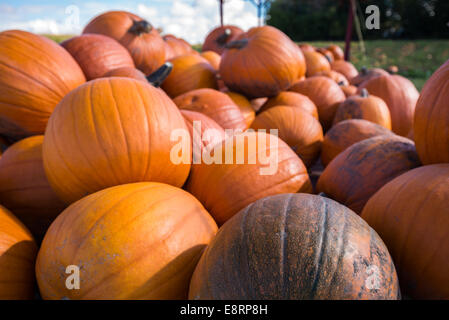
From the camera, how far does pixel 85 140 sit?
5.07 feet

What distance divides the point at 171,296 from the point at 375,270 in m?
0.72

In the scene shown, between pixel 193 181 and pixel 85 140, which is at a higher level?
pixel 85 140

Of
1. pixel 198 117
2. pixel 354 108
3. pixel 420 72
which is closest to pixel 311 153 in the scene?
pixel 354 108

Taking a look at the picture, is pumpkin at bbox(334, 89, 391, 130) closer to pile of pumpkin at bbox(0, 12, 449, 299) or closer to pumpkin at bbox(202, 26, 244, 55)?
pile of pumpkin at bbox(0, 12, 449, 299)

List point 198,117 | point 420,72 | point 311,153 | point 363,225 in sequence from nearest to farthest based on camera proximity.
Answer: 1. point 363,225
2. point 198,117
3. point 311,153
4. point 420,72

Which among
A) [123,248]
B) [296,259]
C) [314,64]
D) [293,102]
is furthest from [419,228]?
[314,64]

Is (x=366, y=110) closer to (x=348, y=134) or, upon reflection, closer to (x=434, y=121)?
(x=348, y=134)

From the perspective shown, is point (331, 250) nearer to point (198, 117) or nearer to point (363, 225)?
point (363, 225)

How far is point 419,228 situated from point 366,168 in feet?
2.30

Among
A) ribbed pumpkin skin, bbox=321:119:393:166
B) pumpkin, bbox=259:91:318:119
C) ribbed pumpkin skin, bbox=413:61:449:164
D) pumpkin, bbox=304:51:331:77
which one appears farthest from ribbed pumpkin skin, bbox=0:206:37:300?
pumpkin, bbox=304:51:331:77

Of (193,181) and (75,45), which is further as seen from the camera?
(75,45)

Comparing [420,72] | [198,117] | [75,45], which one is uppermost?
[75,45]

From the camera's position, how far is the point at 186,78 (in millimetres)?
3541

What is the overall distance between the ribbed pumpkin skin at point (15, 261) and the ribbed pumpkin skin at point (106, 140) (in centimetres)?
26
